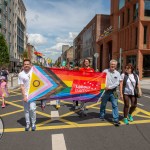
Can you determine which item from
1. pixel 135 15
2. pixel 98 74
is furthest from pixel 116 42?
pixel 98 74

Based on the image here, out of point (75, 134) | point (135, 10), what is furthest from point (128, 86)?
point (135, 10)

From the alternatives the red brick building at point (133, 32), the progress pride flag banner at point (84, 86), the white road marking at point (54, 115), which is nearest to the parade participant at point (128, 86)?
the progress pride flag banner at point (84, 86)

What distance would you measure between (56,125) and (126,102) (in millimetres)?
2088

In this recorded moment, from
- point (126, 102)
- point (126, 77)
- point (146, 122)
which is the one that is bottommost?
point (146, 122)

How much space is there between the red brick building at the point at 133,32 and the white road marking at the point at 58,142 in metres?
24.7

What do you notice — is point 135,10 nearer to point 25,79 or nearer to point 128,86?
point 128,86

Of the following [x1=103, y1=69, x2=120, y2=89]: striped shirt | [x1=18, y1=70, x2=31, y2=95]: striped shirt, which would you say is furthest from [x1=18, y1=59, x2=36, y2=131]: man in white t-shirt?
[x1=103, y1=69, x2=120, y2=89]: striped shirt

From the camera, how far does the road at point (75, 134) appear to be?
16.1 ft

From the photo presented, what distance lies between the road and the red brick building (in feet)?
75.6

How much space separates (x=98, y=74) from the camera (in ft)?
24.4

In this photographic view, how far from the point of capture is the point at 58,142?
515cm

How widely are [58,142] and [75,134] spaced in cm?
71

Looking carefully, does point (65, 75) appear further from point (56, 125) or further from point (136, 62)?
point (136, 62)

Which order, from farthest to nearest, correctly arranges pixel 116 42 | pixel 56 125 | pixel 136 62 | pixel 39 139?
pixel 116 42 → pixel 136 62 → pixel 56 125 → pixel 39 139
